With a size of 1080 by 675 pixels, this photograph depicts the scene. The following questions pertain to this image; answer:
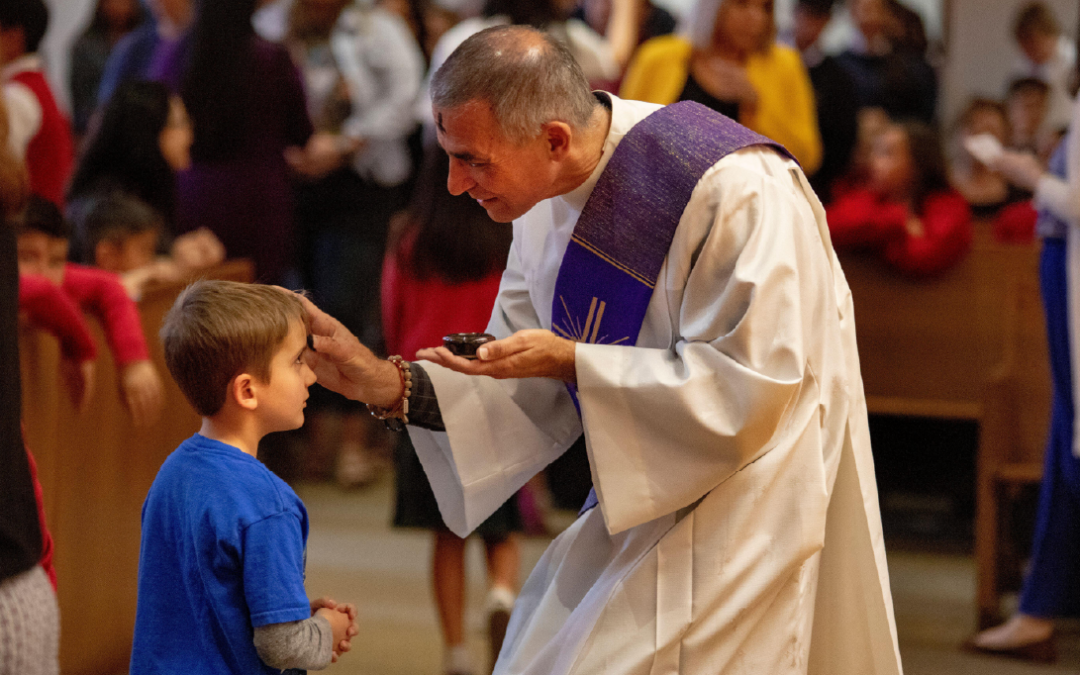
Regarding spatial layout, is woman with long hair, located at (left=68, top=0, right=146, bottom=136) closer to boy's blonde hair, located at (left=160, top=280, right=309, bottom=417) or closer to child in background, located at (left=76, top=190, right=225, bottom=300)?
child in background, located at (left=76, top=190, right=225, bottom=300)

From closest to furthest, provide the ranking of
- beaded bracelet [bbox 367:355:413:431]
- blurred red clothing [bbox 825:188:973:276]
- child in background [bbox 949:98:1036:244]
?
1. beaded bracelet [bbox 367:355:413:431]
2. blurred red clothing [bbox 825:188:973:276]
3. child in background [bbox 949:98:1036:244]

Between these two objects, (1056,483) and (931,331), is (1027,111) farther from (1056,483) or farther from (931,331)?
(1056,483)

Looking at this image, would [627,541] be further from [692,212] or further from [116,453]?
[116,453]

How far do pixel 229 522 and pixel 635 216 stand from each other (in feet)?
3.06

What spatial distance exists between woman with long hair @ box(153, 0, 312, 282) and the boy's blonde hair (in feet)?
10.4

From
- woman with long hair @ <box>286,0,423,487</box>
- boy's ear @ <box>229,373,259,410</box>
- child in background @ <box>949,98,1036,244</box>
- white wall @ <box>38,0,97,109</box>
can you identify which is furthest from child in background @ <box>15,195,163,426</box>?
white wall @ <box>38,0,97,109</box>

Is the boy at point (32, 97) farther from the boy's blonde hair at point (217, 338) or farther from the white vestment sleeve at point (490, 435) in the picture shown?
A: the boy's blonde hair at point (217, 338)

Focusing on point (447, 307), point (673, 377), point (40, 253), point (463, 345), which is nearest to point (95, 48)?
point (447, 307)

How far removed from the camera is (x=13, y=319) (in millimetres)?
2207

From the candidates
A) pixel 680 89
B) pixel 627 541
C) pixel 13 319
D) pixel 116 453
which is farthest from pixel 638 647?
pixel 680 89

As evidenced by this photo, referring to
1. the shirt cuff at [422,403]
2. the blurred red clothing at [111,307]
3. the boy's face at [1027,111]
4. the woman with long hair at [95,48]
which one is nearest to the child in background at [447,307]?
the blurred red clothing at [111,307]

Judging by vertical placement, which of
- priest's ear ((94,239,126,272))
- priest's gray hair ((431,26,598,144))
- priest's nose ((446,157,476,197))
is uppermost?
priest's gray hair ((431,26,598,144))

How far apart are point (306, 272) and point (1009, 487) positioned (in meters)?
3.74

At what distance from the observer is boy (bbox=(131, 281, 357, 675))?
6.03 ft
